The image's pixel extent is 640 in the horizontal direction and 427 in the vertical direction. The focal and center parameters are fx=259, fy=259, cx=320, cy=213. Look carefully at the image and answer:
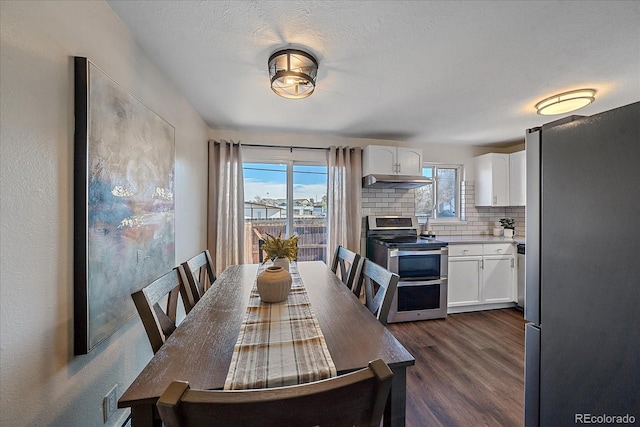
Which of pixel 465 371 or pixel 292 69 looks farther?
pixel 465 371

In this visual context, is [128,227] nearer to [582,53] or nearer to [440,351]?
[440,351]

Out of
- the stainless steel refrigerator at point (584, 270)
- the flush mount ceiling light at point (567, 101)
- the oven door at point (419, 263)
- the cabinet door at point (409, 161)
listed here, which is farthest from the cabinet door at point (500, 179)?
the stainless steel refrigerator at point (584, 270)

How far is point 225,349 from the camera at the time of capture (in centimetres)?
90

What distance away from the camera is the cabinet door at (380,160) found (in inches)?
129

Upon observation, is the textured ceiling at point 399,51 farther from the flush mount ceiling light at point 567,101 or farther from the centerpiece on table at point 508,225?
the centerpiece on table at point 508,225

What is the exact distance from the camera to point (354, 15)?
132 cm

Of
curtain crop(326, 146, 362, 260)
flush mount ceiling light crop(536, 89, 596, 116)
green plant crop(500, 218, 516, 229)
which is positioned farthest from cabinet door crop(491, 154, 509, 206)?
curtain crop(326, 146, 362, 260)

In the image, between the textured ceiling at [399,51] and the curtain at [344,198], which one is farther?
the curtain at [344,198]

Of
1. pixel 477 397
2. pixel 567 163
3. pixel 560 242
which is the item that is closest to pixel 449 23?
pixel 567 163

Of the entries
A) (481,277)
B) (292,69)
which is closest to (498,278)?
(481,277)

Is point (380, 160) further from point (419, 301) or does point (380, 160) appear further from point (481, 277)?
point (481, 277)

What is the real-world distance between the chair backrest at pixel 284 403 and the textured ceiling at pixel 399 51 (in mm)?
1531

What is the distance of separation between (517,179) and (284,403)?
4.24 metres

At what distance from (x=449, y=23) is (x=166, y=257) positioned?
89.1 inches
